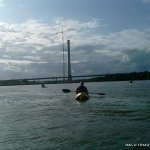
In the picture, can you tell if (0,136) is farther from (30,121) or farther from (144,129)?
(144,129)

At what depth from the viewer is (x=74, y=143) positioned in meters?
23.8

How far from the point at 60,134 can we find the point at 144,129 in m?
6.74

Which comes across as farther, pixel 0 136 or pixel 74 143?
pixel 0 136

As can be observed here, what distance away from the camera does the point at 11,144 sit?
2419 cm

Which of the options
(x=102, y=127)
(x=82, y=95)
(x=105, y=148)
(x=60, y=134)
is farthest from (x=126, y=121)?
(x=82, y=95)

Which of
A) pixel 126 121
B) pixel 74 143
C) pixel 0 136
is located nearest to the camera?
pixel 74 143

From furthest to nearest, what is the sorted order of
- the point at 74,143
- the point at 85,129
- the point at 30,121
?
the point at 30,121
the point at 85,129
the point at 74,143

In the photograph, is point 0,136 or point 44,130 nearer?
point 0,136

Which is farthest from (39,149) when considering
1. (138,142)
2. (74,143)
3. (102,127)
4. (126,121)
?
(126,121)

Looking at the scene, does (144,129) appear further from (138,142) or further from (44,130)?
(44,130)

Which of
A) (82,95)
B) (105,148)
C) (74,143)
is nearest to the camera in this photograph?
(105,148)

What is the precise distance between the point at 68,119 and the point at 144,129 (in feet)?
32.4

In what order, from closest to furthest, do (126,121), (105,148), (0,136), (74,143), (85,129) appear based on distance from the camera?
(105,148), (74,143), (0,136), (85,129), (126,121)

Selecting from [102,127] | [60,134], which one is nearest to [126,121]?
[102,127]
